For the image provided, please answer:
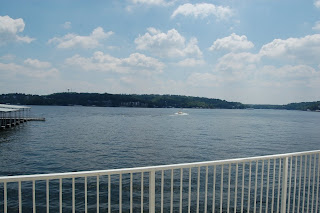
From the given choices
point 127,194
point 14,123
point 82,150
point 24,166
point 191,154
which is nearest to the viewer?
point 127,194

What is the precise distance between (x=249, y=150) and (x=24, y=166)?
22202 millimetres

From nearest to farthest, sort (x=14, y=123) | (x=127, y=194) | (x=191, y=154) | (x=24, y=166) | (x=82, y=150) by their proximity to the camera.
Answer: (x=127, y=194) → (x=24, y=166) → (x=191, y=154) → (x=82, y=150) → (x=14, y=123)

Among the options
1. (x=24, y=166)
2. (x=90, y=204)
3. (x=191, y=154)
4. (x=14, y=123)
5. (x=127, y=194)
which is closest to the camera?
(x=90, y=204)

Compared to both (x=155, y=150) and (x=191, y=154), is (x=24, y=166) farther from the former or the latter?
(x=191, y=154)

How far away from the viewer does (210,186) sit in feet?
47.0

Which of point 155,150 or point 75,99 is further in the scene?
point 75,99

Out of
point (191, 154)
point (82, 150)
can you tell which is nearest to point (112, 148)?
point (82, 150)

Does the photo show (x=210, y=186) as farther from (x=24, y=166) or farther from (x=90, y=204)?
(x=24, y=166)

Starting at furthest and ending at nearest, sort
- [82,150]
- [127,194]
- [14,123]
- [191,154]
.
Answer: [14,123] < [82,150] < [191,154] < [127,194]

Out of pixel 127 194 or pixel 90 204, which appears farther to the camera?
pixel 127 194

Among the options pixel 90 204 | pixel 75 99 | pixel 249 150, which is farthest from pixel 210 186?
pixel 75 99

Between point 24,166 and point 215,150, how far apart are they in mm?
18302

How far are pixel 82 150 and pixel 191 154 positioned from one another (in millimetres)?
11343

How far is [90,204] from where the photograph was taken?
12.6m
